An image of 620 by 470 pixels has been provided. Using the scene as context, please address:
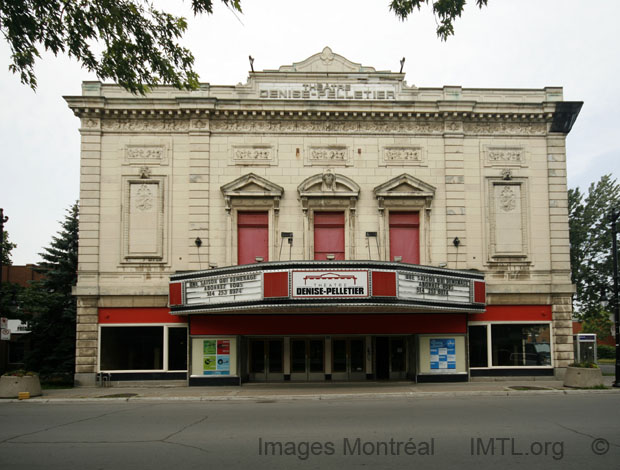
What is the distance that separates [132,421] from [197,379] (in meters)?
9.28

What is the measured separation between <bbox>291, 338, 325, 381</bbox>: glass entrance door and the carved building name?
10638mm

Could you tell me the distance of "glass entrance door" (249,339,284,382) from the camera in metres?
24.5

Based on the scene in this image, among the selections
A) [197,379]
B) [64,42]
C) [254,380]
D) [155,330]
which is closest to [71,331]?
[155,330]

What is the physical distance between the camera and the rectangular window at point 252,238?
24250mm

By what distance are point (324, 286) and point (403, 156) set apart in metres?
7.77

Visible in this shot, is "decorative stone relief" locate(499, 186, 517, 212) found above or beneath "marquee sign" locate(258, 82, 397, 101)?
beneath

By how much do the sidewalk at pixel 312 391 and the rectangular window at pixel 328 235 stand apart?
548cm

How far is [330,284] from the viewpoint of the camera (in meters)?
20.5

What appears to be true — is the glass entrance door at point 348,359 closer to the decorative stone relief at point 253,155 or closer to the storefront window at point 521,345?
the storefront window at point 521,345

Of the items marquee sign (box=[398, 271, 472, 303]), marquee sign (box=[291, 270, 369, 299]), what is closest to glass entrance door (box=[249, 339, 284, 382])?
marquee sign (box=[291, 270, 369, 299])

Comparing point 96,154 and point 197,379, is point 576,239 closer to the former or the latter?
point 197,379

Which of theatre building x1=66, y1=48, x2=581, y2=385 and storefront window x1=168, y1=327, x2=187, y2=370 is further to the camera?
theatre building x1=66, y1=48, x2=581, y2=385

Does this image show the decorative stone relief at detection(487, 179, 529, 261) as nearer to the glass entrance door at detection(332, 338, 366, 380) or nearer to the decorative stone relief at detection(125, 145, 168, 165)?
the glass entrance door at detection(332, 338, 366, 380)

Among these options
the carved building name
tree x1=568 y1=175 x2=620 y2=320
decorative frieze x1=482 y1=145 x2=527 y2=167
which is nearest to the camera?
the carved building name
